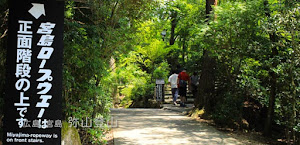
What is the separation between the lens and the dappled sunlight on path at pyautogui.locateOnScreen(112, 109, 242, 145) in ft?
23.7

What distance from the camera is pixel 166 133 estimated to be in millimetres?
8023

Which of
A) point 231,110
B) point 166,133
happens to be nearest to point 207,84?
point 231,110

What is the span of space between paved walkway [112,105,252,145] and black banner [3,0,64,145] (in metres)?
2.33

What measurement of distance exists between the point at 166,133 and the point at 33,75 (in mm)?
4108

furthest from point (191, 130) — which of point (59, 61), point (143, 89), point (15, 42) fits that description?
point (143, 89)

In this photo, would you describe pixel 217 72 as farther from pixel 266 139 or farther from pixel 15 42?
pixel 15 42

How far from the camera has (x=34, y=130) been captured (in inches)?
188

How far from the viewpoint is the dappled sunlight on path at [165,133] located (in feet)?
23.7

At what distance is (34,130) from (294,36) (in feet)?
18.8

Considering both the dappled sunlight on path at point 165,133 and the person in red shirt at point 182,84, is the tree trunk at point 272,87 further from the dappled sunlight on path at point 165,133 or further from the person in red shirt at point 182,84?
the person in red shirt at point 182,84

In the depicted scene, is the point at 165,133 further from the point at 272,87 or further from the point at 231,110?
the point at 272,87

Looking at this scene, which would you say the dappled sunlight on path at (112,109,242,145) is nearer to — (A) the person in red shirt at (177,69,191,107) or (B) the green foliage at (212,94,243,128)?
(B) the green foliage at (212,94,243,128)

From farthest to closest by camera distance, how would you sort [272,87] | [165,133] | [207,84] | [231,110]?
[207,84] < [231,110] < [272,87] < [165,133]

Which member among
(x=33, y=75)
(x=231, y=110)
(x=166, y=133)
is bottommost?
(x=166, y=133)
